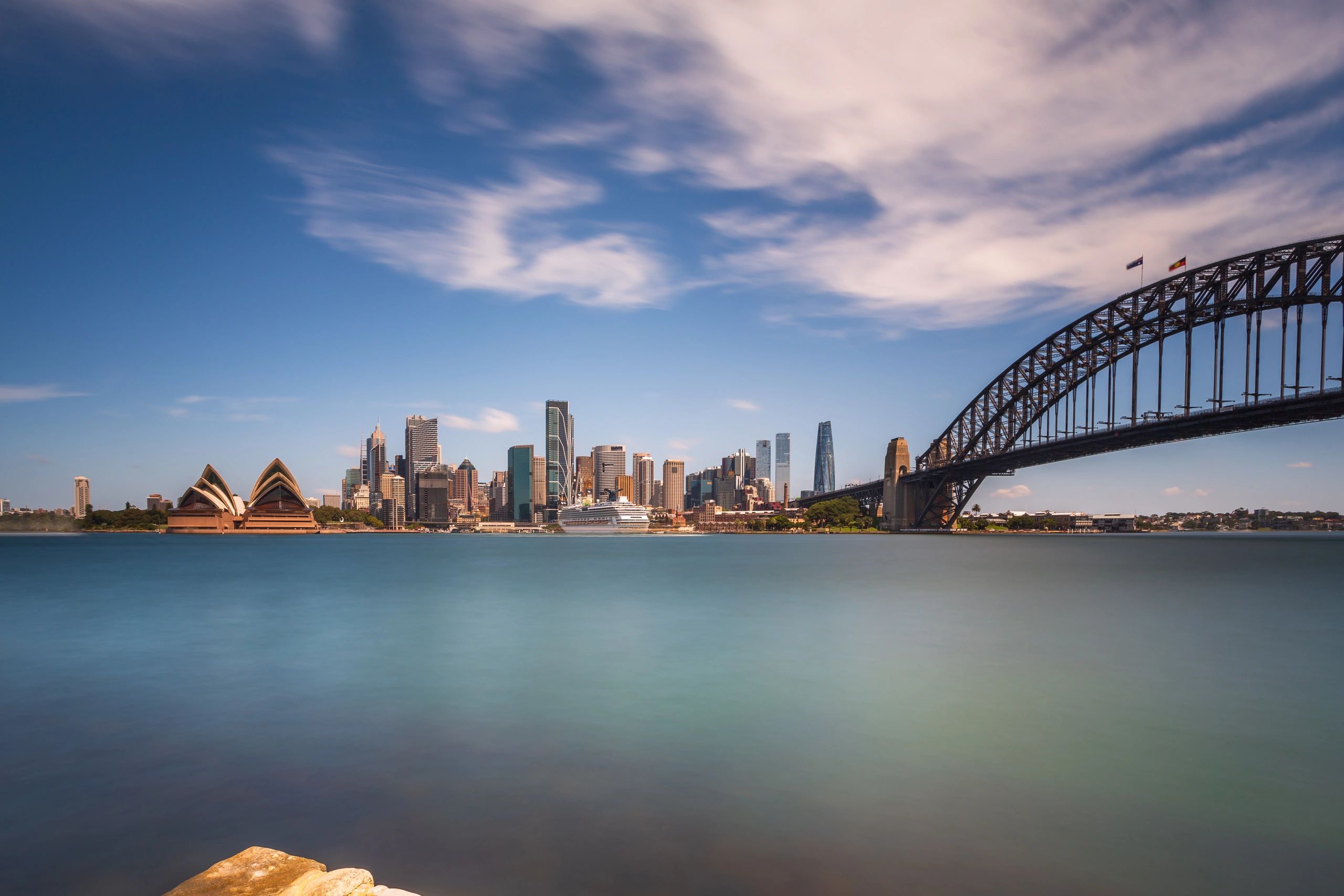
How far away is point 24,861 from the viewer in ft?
21.8

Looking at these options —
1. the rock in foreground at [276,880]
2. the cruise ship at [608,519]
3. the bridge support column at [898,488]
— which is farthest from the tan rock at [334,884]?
the cruise ship at [608,519]

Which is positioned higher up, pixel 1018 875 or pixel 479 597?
pixel 1018 875

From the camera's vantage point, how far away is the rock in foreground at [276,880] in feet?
16.5

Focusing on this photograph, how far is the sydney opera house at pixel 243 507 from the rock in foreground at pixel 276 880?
13602 centimetres

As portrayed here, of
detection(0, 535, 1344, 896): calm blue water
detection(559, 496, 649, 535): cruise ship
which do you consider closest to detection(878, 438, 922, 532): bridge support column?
detection(559, 496, 649, 535): cruise ship

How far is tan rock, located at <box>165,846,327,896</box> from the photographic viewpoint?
530 cm

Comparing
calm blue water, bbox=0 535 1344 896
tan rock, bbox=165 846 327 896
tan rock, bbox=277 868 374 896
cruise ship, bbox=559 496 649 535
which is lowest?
cruise ship, bbox=559 496 649 535

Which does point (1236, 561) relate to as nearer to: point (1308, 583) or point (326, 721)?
point (1308, 583)

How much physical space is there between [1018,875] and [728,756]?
3953 mm

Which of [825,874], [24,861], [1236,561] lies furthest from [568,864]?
[1236,561]

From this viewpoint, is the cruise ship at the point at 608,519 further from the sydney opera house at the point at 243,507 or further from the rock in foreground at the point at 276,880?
the rock in foreground at the point at 276,880

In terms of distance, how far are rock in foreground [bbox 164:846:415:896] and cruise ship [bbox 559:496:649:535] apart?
447 ft

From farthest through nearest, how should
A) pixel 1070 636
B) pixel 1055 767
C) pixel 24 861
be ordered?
pixel 1070 636 → pixel 1055 767 → pixel 24 861

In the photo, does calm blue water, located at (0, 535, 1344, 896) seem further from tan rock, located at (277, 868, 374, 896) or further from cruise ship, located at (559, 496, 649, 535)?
cruise ship, located at (559, 496, 649, 535)
